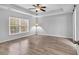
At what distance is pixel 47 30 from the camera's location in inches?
118

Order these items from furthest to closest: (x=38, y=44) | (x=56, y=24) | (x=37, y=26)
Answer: (x=38, y=44) < (x=56, y=24) < (x=37, y=26)

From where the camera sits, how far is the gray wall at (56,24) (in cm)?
284

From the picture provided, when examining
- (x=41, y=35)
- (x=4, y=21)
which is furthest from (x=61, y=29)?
(x=4, y=21)

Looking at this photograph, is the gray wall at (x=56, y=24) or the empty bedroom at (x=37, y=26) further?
the gray wall at (x=56, y=24)

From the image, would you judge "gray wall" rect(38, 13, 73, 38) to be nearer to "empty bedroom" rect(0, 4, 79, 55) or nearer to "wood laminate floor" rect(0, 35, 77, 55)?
"empty bedroom" rect(0, 4, 79, 55)

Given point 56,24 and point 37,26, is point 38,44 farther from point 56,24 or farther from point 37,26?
point 56,24

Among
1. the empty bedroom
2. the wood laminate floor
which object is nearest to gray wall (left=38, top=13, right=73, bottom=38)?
the empty bedroom

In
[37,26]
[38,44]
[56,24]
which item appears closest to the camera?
[37,26]

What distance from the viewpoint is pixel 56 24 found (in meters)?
3.05

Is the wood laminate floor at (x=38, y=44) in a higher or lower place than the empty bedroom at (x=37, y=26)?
lower

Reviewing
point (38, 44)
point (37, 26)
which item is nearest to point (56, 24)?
point (37, 26)

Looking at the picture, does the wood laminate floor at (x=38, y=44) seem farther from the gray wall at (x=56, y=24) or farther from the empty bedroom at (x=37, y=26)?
the gray wall at (x=56, y=24)

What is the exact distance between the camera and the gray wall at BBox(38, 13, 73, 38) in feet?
9.33

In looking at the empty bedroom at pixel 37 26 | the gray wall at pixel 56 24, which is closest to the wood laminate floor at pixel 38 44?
the empty bedroom at pixel 37 26
